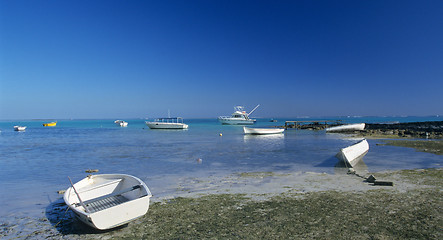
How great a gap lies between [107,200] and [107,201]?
0.31 feet

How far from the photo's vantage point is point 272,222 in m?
6.52

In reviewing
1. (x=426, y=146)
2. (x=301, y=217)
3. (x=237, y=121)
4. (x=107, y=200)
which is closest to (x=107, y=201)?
(x=107, y=200)

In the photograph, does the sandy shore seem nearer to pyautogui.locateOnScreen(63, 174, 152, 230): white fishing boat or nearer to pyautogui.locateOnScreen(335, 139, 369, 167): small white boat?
pyautogui.locateOnScreen(63, 174, 152, 230): white fishing boat

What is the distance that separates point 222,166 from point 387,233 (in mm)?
10073

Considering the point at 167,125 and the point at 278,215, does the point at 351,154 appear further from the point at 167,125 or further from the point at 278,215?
the point at 167,125

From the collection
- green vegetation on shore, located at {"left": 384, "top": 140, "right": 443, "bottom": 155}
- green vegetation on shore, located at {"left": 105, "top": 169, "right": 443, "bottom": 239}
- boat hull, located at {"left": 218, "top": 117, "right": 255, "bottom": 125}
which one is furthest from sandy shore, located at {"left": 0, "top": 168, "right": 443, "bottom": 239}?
boat hull, located at {"left": 218, "top": 117, "right": 255, "bottom": 125}

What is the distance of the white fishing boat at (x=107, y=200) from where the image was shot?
232 inches

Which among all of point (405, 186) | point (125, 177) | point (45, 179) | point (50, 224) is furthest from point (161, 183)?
point (405, 186)

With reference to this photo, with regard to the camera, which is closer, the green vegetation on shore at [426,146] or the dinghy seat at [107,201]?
the dinghy seat at [107,201]

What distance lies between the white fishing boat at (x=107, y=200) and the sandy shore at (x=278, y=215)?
1.28 ft

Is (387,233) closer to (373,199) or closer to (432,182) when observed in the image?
(373,199)

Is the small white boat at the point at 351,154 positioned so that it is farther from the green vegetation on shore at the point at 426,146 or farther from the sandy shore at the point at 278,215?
the green vegetation on shore at the point at 426,146

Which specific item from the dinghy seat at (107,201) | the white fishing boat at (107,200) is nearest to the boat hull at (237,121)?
the white fishing boat at (107,200)

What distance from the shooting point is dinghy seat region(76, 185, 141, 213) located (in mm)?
7176
